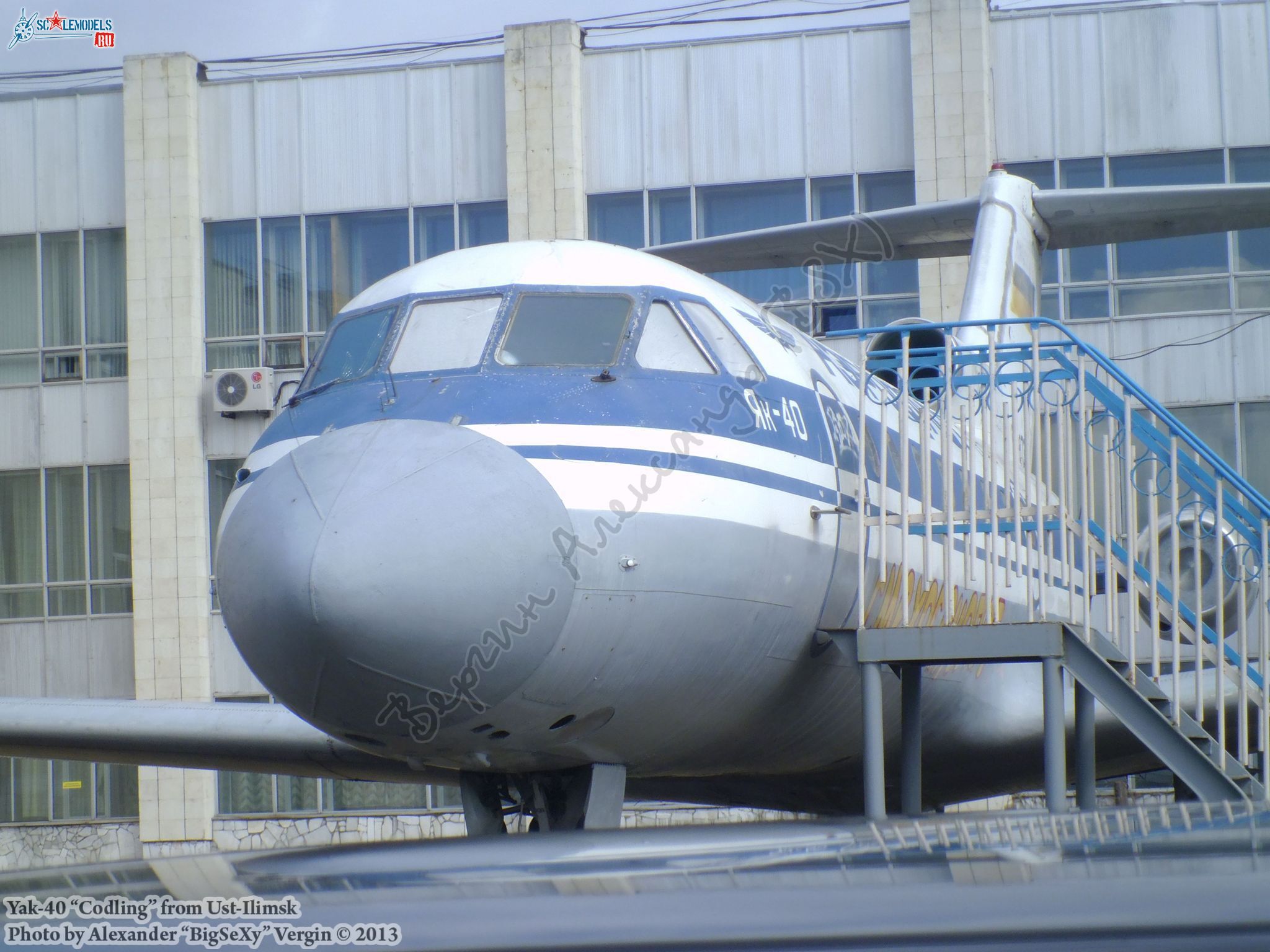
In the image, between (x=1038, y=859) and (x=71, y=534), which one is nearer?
(x=1038, y=859)

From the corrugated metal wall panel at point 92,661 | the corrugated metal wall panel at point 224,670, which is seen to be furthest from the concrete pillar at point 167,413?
the corrugated metal wall panel at point 92,661

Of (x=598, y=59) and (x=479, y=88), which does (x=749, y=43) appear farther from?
(x=479, y=88)

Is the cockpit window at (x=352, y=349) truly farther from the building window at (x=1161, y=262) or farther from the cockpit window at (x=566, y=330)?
the building window at (x=1161, y=262)

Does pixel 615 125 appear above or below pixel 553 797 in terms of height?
above

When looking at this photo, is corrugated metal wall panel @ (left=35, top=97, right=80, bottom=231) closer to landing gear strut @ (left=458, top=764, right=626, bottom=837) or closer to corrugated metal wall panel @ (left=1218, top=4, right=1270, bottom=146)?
corrugated metal wall panel @ (left=1218, top=4, right=1270, bottom=146)

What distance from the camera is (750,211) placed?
25.1 metres

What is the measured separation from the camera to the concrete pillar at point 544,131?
987 inches

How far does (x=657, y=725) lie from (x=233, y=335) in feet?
69.5

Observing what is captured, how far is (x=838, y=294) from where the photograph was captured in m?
25.1

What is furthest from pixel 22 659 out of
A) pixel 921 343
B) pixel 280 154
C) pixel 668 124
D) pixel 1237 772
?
pixel 1237 772

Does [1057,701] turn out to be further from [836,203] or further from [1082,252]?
[836,203]

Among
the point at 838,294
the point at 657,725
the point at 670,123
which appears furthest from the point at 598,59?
the point at 657,725

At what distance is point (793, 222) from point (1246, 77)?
7.30 m

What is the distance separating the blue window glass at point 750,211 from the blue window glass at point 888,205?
1.05 m
